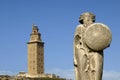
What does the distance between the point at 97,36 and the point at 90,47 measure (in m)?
0.37

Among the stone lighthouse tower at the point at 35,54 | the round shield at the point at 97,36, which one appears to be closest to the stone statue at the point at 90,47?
the round shield at the point at 97,36

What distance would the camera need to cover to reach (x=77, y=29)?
51.0 ft

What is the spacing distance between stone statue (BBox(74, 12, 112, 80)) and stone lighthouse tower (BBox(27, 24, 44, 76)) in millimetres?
165671

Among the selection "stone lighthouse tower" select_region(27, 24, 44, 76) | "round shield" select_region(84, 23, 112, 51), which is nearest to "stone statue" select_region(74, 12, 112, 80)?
"round shield" select_region(84, 23, 112, 51)

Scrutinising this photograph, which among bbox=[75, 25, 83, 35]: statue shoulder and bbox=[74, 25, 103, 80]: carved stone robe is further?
bbox=[75, 25, 83, 35]: statue shoulder

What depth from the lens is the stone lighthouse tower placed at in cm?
18200

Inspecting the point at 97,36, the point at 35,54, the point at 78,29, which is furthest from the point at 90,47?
the point at 35,54

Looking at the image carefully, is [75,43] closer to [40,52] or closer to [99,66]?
[99,66]

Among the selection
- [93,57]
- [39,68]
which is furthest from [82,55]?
[39,68]

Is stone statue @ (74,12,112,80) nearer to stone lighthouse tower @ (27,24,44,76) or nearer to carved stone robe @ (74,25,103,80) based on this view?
carved stone robe @ (74,25,103,80)

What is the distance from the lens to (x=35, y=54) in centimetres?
18412

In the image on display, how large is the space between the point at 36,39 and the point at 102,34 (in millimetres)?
168639

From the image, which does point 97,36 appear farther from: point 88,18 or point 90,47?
point 88,18

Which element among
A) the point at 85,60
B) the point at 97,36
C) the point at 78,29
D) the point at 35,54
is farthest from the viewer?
the point at 35,54
